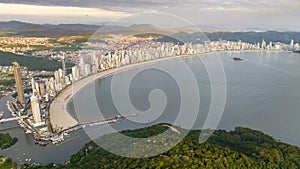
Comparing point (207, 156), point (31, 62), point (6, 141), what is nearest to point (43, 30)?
point (31, 62)

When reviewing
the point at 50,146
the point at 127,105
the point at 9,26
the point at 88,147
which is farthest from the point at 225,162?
the point at 9,26

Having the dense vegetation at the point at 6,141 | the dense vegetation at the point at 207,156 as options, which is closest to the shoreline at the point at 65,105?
the dense vegetation at the point at 6,141

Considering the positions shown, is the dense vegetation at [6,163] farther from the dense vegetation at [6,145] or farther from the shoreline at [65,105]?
the shoreline at [65,105]

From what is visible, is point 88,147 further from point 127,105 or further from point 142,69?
point 142,69

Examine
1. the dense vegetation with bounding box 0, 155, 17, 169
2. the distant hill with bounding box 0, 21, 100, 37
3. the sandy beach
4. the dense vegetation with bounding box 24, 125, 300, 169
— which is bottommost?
the dense vegetation with bounding box 0, 155, 17, 169

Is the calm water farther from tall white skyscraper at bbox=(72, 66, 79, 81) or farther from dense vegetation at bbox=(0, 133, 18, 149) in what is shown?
tall white skyscraper at bbox=(72, 66, 79, 81)

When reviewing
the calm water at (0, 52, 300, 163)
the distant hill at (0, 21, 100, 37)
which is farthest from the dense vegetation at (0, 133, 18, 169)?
the distant hill at (0, 21, 100, 37)
